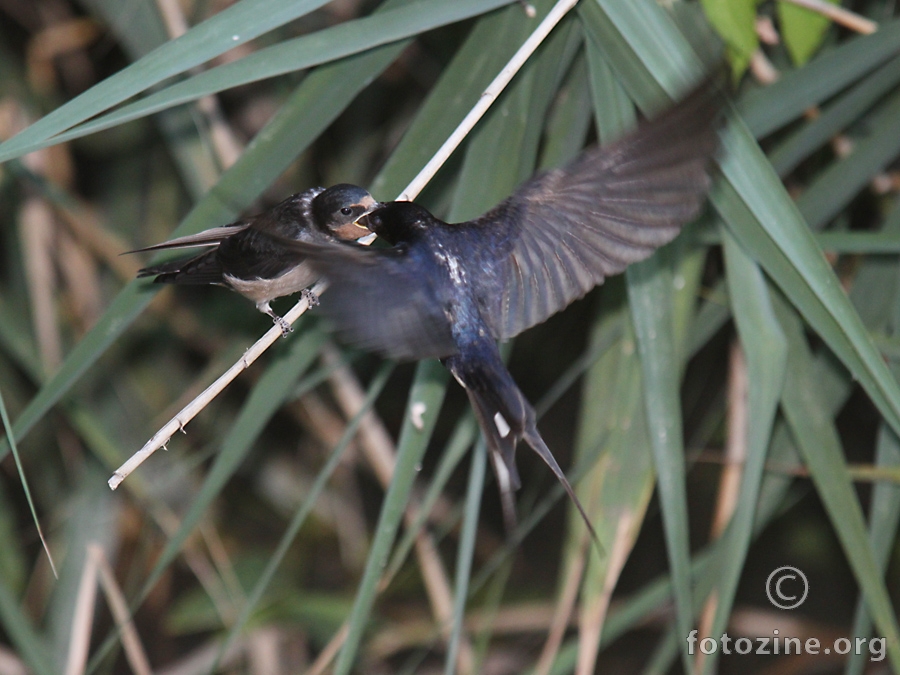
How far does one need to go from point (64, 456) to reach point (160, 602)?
482 mm

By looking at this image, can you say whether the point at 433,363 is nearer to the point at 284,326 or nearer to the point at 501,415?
the point at 284,326

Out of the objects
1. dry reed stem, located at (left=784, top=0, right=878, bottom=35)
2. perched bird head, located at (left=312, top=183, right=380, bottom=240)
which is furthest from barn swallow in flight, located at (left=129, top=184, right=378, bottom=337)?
dry reed stem, located at (left=784, top=0, right=878, bottom=35)

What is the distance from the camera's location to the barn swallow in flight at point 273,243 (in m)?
1.33

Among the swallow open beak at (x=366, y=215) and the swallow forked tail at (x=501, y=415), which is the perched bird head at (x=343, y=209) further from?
the swallow forked tail at (x=501, y=415)

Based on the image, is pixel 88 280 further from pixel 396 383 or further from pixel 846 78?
pixel 846 78

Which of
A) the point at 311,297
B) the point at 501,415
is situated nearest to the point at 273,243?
the point at 311,297

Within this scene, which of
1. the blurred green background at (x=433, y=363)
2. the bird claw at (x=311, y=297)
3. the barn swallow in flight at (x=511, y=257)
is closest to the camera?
the barn swallow in flight at (x=511, y=257)

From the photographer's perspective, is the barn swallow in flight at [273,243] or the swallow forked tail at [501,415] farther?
the barn swallow in flight at [273,243]

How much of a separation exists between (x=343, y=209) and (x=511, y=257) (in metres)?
0.25

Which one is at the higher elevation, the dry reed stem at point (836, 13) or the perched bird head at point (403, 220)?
the perched bird head at point (403, 220)

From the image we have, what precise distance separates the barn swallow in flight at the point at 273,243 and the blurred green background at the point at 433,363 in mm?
61

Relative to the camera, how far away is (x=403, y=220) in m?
1.19

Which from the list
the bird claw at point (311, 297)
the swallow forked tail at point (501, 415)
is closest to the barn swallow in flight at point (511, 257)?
the swallow forked tail at point (501, 415)

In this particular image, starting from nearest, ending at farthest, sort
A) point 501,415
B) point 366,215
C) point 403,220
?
point 501,415
point 403,220
point 366,215
